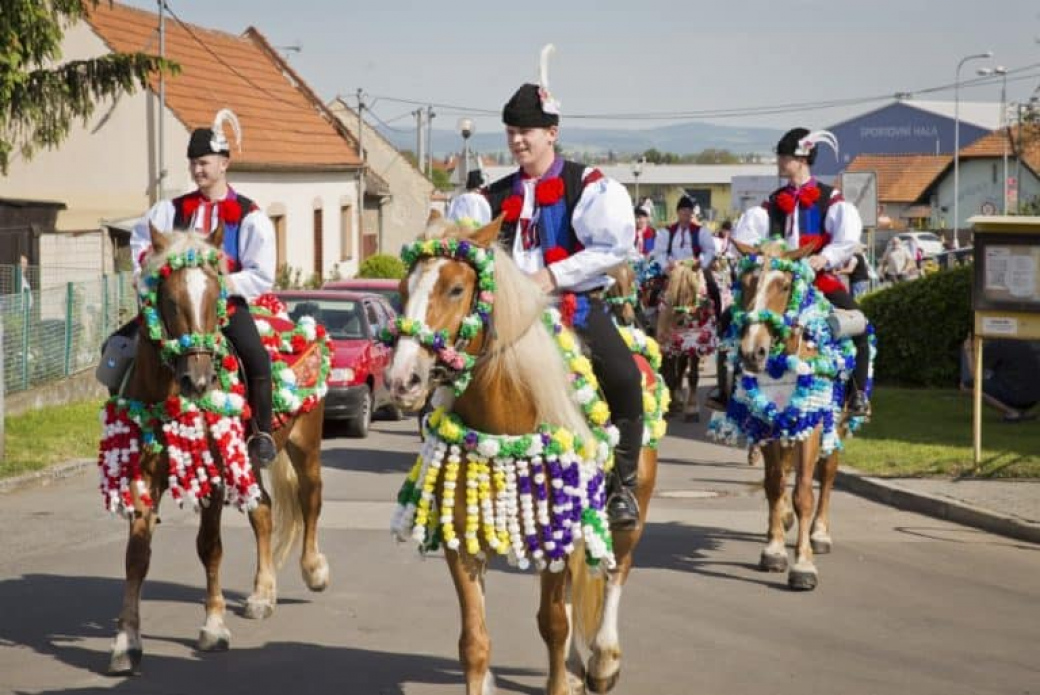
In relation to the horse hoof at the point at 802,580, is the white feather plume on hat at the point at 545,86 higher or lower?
higher

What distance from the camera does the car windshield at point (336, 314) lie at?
20656 mm

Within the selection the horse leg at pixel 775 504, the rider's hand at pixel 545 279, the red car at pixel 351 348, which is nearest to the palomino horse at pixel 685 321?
→ the red car at pixel 351 348

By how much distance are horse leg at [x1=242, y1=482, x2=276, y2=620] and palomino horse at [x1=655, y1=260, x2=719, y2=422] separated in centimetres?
1145

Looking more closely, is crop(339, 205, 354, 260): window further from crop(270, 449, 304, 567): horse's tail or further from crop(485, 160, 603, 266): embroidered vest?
crop(485, 160, 603, 266): embroidered vest

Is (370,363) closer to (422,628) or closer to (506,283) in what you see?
(422,628)

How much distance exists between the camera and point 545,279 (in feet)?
22.9

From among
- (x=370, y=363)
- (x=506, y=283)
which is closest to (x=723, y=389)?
(x=506, y=283)

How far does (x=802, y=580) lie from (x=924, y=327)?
44.4 ft

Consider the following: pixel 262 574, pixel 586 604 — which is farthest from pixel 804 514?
pixel 262 574

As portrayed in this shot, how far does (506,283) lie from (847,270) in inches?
240

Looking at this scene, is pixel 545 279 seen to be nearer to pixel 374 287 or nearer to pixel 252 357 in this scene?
pixel 252 357

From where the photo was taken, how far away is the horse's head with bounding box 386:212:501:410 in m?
6.12

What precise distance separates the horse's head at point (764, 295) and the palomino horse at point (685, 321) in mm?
10108

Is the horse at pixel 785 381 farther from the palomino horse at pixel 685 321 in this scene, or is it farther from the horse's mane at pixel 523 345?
the palomino horse at pixel 685 321
